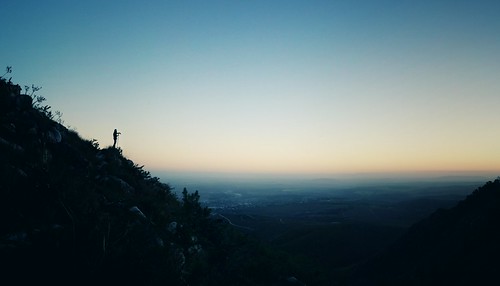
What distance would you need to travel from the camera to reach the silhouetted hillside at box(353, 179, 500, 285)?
2544 cm

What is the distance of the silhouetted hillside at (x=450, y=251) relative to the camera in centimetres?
2544

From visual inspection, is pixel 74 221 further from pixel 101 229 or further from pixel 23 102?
pixel 23 102

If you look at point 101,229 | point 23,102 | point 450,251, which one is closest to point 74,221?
point 101,229

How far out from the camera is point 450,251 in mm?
34344

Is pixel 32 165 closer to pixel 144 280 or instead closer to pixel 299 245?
pixel 144 280

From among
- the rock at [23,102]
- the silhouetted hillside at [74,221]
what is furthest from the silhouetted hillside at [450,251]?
the rock at [23,102]

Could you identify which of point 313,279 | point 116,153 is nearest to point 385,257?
point 313,279

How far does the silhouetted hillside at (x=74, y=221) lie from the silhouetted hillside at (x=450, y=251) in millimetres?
19289

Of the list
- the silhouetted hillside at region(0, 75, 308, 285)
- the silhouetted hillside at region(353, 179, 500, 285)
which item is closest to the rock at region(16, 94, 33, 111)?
the silhouetted hillside at region(0, 75, 308, 285)

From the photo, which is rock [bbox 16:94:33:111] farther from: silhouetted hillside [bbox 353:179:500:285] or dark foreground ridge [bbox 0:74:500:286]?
silhouetted hillside [bbox 353:179:500:285]

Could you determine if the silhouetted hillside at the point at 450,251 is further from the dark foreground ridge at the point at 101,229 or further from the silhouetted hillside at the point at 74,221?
the silhouetted hillside at the point at 74,221

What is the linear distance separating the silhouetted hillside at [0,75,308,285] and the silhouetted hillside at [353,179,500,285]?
19.3 meters

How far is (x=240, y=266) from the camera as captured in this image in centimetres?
2708

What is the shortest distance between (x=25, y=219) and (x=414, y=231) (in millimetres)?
58143
